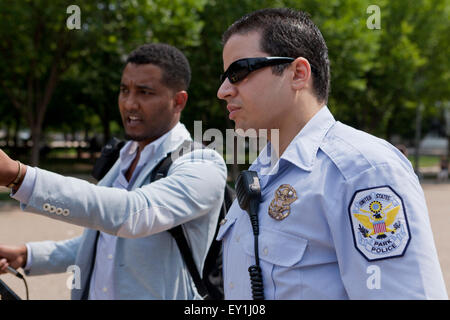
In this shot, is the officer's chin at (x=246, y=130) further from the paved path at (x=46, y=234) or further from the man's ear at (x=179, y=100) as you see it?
the paved path at (x=46, y=234)

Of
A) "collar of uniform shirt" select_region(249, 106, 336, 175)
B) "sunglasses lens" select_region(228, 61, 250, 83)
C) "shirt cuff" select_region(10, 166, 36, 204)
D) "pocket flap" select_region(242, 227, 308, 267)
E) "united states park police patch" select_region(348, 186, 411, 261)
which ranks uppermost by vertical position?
"sunglasses lens" select_region(228, 61, 250, 83)

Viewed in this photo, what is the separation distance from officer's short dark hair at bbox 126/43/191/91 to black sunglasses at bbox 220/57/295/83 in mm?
1185

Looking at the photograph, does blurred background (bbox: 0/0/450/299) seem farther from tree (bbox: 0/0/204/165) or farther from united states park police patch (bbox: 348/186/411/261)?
united states park police patch (bbox: 348/186/411/261)

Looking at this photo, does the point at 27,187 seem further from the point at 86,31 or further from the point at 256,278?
the point at 86,31

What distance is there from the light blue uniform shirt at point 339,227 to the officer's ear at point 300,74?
123 millimetres

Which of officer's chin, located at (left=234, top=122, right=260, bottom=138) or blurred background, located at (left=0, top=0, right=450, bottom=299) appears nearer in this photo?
officer's chin, located at (left=234, top=122, right=260, bottom=138)

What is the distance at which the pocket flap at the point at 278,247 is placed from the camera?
1.43 meters

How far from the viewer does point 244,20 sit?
5.64 feet

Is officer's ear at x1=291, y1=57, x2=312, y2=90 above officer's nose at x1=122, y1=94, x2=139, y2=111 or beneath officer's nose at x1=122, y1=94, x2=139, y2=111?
beneath

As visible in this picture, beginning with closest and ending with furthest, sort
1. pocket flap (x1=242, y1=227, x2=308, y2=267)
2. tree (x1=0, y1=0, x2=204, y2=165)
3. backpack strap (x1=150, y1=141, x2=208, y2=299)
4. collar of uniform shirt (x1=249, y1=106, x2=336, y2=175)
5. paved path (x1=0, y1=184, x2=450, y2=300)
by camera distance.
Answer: pocket flap (x1=242, y1=227, x2=308, y2=267)
collar of uniform shirt (x1=249, y1=106, x2=336, y2=175)
backpack strap (x1=150, y1=141, x2=208, y2=299)
paved path (x1=0, y1=184, x2=450, y2=300)
tree (x1=0, y1=0, x2=204, y2=165)

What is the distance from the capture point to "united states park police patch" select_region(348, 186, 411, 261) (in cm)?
127
